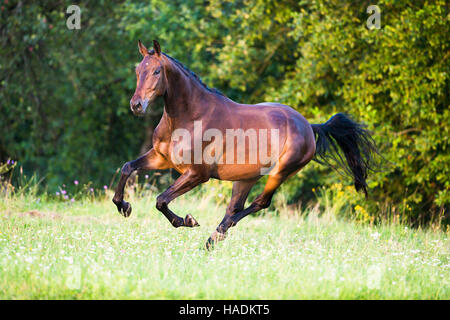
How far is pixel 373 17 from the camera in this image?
10.5 meters

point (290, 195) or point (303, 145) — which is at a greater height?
point (303, 145)

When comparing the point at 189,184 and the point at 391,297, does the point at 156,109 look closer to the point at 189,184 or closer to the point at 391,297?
the point at 189,184

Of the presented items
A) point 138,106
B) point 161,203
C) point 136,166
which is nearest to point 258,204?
point 161,203

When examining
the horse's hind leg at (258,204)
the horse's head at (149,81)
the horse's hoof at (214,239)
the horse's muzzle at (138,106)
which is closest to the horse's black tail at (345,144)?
the horse's hind leg at (258,204)

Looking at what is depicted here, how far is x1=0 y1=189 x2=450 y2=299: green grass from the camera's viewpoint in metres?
4.24

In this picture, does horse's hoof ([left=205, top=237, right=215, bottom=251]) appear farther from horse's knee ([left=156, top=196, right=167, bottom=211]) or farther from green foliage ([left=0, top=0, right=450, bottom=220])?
green foliage ([left=0, top=0, right=450, bottom=220])

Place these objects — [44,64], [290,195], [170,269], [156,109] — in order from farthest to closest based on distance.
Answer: [156,109] < [44,64] < [290,195] < [170,269]

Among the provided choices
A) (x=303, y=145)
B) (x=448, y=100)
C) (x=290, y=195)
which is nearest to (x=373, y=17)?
(x=448, y=100)

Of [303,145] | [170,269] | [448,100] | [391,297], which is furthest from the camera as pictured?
[448,100]

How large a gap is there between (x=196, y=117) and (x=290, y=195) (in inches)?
288

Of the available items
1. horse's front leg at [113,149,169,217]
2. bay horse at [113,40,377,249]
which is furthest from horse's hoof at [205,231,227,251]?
horse's front leg at [113,149,169,217]

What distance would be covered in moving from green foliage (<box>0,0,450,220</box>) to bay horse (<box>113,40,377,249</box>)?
2.83 metres

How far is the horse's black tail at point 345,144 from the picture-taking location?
267 inches

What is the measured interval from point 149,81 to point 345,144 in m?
2.86
